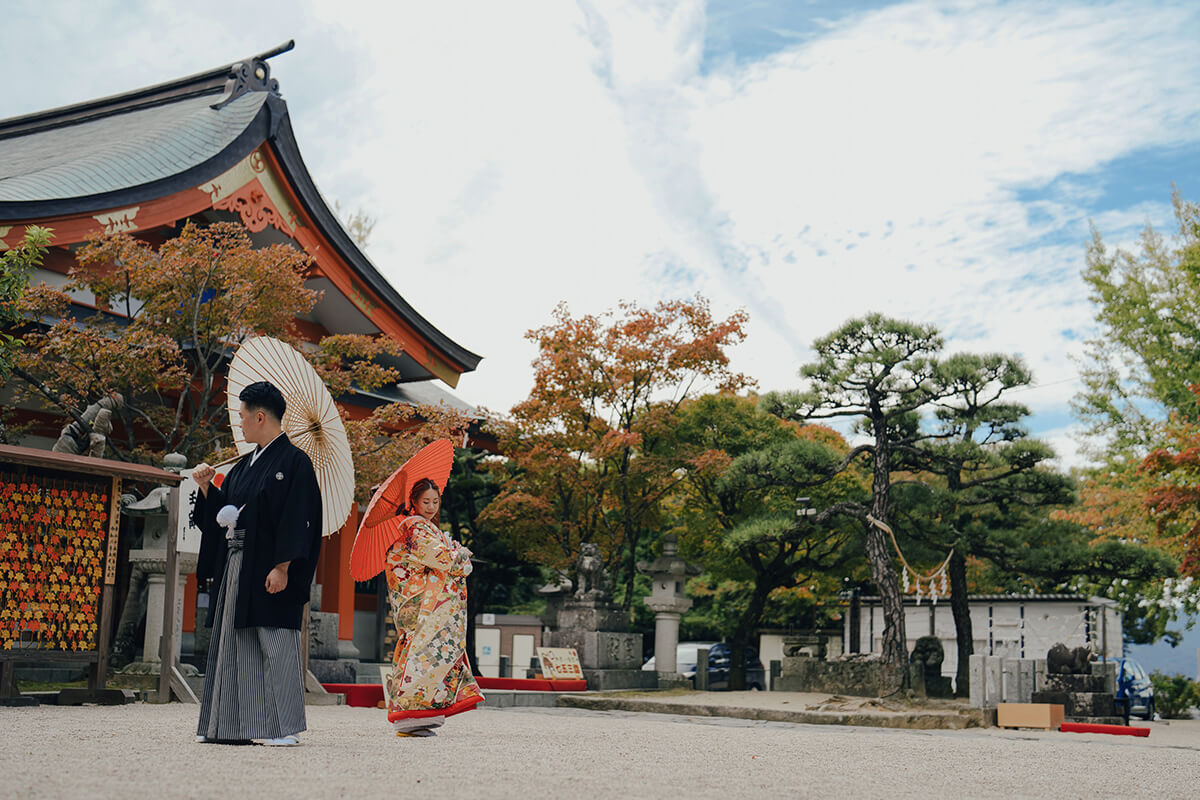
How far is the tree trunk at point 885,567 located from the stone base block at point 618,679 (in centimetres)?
418

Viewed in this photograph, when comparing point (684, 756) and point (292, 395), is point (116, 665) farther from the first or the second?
point (684, 756)

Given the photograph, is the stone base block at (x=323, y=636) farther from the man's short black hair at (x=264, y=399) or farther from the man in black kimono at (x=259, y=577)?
the man's short black hair at (x=264, y=399)

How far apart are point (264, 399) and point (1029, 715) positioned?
36.1 ft

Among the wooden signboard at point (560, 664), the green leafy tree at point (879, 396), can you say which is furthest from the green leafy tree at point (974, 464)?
the wooden signboard at point (560, 664)

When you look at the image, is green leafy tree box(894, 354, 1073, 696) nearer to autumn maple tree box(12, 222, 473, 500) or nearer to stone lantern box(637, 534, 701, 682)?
stone lantern box(637, 534, 701, 682)

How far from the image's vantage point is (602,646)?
1722 cm

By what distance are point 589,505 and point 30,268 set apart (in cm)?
1152

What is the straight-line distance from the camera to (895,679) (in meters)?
15.9

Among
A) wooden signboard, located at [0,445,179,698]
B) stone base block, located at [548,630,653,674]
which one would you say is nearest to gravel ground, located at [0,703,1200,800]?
wooden signboard, located at [0,445,179,698]

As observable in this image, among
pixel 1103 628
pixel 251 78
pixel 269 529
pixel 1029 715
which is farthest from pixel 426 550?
pixel 1103 628

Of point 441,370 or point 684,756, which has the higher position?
point 441,370

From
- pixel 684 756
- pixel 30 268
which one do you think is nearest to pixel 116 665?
pixel 30 268

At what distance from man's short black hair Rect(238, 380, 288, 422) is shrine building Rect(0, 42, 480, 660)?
25.3 feet

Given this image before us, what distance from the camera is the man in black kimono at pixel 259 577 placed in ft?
19.4
